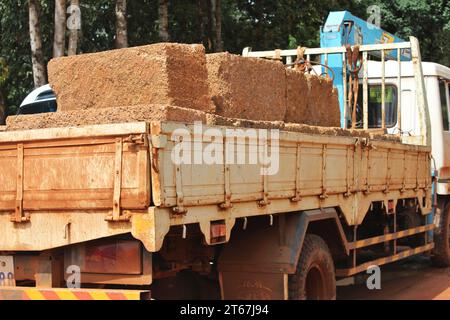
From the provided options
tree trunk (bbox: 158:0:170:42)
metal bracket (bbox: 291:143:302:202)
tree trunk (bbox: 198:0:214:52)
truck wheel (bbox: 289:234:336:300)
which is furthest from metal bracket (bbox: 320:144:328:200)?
tree trunk (bbox: 198:0:214:52)

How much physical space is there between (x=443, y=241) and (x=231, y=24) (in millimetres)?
13313

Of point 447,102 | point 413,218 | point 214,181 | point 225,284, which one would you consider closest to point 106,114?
point 214,181

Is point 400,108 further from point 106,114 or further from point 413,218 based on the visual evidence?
point 106,114

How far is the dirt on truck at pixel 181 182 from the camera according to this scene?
432cm

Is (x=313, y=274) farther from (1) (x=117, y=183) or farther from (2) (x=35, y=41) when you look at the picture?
(2) (x=35, y=41)

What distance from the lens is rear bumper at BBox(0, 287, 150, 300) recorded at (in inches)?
168

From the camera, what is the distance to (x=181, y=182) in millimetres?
4359

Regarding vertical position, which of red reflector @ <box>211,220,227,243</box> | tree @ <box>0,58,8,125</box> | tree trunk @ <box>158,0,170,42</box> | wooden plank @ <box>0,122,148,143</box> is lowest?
red reflector @ <box>211,220,227,243</box>

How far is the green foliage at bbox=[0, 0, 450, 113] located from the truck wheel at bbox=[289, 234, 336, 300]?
13.8 meters

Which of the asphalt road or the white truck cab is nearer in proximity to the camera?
the asphalt road

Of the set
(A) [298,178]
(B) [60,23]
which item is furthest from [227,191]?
(B) [60,23]

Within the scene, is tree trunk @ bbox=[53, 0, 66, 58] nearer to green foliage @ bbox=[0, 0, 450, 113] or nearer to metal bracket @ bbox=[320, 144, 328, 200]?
green foliage @ bbox=[0, 0, 450, 113]

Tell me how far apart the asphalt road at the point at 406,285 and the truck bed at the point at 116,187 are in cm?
269

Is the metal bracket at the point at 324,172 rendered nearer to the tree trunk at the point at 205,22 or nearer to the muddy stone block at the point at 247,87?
the muddy stone block at the point at 247,87
